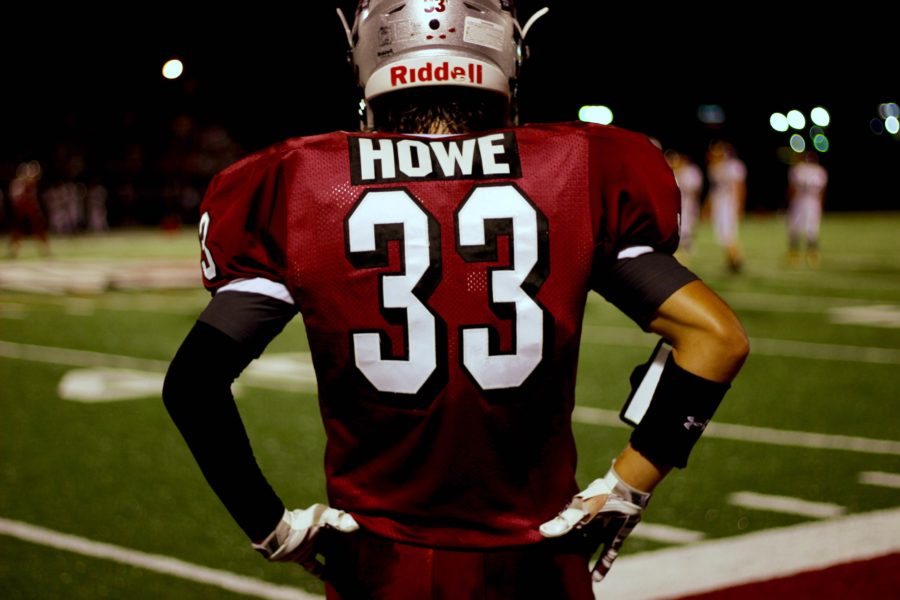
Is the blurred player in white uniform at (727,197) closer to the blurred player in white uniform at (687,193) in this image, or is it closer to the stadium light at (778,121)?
the blurred player in white uniform at (687,193)

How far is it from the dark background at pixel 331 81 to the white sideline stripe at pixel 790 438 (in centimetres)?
971

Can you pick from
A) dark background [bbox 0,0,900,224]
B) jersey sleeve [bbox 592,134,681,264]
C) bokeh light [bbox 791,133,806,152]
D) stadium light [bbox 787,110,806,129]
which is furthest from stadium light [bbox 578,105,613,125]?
jersey sleeve [bbox 592,134,681,264]

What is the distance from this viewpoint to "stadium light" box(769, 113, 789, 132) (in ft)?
165

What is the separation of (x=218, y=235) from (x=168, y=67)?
1755mm

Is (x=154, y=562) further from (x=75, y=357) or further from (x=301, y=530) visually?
(x=75, y=357)

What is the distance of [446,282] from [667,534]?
3.15 m

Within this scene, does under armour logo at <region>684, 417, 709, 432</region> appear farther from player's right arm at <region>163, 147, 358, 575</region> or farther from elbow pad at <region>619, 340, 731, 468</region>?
player's right arm at <region>163, 147, 358, 575</region>

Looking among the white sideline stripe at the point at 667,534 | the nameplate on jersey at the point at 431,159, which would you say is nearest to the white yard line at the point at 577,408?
the white sideline stripe at the point at 667,534

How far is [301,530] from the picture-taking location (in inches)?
72.1

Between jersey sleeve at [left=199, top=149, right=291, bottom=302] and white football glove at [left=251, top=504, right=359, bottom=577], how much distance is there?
14.2 inches

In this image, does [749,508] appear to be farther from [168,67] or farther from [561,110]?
[561,110]

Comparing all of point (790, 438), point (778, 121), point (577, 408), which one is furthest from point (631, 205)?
point (778, 121)

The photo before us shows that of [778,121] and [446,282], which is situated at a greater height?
[446,282]

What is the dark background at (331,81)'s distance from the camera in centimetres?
2041
